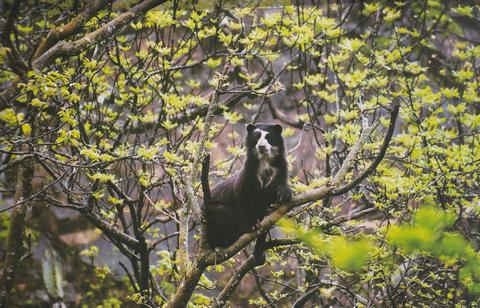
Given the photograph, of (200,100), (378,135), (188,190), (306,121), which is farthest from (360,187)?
(188,190)

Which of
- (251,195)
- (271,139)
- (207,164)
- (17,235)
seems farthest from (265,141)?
(17,235)

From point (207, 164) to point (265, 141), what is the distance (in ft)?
5.69

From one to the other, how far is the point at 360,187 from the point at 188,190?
349 centimetres

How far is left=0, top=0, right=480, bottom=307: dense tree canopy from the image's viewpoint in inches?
171

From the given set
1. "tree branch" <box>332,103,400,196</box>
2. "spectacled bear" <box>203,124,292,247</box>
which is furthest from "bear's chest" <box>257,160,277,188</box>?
"tree branch" <box>332,103,400,196</box>

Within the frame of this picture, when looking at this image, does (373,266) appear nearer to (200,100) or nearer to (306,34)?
(200,100)

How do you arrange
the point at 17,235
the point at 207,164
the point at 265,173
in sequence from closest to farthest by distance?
the point at 207,164 < the point at 265,173 < the point at 17,235

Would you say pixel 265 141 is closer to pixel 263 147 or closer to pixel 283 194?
pixel 263 147

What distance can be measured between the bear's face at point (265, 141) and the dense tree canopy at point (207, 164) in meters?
0.47

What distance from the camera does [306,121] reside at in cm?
868

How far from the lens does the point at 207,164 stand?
3658mm

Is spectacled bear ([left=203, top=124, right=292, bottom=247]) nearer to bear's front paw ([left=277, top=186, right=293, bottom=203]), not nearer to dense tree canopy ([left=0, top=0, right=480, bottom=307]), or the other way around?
bear's front paw ([left=277, top=186, right=293, bottom=203])

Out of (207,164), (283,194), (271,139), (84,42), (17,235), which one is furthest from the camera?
(17,235)

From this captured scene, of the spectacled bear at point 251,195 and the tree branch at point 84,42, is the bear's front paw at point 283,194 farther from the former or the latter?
the tree branch at point 84,42
